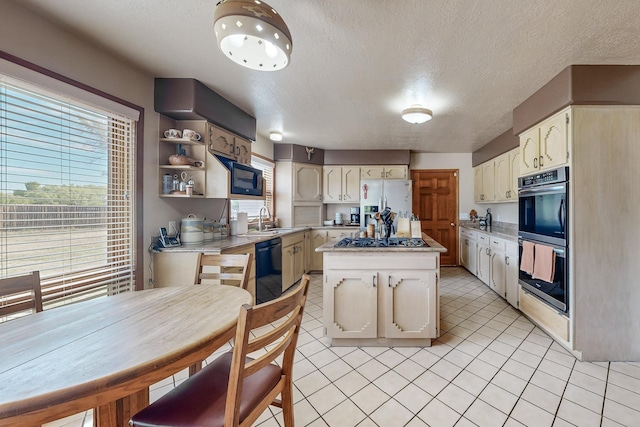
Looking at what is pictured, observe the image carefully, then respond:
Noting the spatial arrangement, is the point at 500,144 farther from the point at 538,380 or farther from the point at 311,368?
the point at 311,368

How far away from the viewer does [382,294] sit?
2.18m

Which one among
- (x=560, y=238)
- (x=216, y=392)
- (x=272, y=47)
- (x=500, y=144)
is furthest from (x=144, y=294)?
(x=500, y=144)

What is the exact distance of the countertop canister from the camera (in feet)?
8.07

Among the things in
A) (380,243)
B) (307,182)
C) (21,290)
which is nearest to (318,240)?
(307,182)

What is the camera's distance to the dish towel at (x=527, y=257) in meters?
2.50

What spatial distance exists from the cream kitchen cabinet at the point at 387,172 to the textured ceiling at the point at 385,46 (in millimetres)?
1946

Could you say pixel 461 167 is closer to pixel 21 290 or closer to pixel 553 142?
pixel 553 142

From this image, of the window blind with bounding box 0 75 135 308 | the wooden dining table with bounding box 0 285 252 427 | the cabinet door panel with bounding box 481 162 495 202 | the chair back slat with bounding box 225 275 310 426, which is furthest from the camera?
the cabinet door panel with bounding box 481 162 495 202

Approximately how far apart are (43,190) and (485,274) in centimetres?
492

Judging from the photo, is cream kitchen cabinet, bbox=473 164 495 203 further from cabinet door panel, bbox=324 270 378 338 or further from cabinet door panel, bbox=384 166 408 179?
cabinet door panel, bbox=324 270 378 338

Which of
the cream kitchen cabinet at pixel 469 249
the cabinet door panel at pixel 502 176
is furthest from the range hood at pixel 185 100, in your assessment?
the cream kitchen cabinet at pixel 469 249

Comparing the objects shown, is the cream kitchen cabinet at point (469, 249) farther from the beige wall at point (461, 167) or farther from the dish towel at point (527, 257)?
the dish towel at point (527, 257)

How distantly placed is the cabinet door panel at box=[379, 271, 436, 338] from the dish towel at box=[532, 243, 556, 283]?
3.48 feet

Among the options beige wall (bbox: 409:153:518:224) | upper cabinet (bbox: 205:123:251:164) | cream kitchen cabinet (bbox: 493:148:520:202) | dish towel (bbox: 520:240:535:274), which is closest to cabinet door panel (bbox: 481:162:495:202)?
cream kitchen cabinet (bbox: 493:148:520:202)
